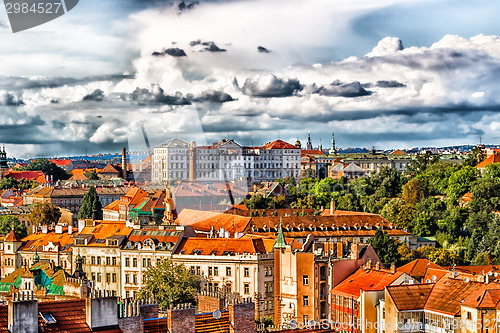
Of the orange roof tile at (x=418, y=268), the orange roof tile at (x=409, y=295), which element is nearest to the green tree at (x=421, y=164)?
the orange roof tile at (x=418, y=268)

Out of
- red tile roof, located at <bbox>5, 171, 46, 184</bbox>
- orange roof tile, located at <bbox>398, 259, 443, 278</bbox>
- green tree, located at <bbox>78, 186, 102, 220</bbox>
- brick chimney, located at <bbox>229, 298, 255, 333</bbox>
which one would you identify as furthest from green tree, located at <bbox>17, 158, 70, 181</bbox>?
brick chimney, located at <bbox>229, 298, 255, 333</bbox>

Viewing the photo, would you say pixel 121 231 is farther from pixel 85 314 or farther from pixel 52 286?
pixel 85 314

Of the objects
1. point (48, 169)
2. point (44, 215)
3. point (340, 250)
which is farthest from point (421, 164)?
point (48, 169)

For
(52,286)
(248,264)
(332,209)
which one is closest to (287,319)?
(248,264)

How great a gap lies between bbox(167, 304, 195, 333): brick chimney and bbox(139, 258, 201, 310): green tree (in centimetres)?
1855

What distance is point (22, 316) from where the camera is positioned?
14453 millimetres

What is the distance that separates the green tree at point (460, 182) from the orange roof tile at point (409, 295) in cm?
4831

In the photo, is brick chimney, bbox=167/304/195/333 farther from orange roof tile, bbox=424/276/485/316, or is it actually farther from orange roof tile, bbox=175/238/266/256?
orange roof tile, bbox=175/238/266/256

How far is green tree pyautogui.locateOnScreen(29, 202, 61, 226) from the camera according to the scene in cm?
8425

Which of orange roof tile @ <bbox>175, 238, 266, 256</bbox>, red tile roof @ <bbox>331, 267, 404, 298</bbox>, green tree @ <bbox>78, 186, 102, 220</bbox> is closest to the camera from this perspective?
red tile roof @ <bbox>331, 267, 404, 298</bbox>

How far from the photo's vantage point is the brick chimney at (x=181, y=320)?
16672 mm

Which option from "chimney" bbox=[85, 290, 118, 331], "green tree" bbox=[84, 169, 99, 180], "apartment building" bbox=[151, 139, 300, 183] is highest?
"apartment building" bbox=[151, 139, 300, 183]

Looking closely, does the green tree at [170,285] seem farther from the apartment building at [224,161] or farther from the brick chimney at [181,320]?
the brick chimney at [181,320]

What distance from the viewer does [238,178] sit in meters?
98.6
